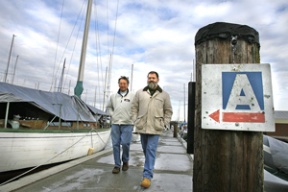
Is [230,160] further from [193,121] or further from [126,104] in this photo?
[126,104]

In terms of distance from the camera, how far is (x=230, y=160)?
125 cm

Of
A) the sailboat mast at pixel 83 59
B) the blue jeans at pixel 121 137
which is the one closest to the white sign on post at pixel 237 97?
the blue jeans at pixel 121 137

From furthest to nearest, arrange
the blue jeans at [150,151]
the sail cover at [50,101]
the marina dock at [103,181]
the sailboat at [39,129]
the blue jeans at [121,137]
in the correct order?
the sail cover at [50,101], the sailboat at [39,129], the blue jeans at [121,137], the blue jeans at [150,151], the marina dock at [103,181]

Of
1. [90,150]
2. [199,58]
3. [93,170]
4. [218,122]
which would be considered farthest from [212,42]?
[90,150]

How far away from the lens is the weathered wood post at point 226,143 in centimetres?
123

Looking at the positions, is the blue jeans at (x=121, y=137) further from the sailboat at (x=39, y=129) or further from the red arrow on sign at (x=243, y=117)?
the red arrow on sign at (x=243, y=117)

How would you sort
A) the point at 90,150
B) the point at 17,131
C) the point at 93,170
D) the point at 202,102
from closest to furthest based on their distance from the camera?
1. the point at 202,102
2. the point at 93,170
3. the point at 17,131
4. the point at 90,150

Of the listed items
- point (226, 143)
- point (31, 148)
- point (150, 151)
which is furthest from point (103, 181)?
point (31, 148)

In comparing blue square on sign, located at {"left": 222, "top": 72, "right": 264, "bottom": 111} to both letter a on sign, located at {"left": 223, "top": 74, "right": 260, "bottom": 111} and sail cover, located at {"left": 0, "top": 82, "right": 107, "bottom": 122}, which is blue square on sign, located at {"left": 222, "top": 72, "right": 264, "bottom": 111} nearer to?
letter a on sign, located at {"left": 223, "top": 74, "right": 260, "bottom": 111}

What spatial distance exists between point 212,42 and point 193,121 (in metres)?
0.57

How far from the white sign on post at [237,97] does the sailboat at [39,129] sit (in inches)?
177

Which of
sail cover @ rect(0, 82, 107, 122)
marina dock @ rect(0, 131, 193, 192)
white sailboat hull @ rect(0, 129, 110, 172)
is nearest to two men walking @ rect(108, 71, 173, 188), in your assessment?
marina dock @ rect(0, 131, 193, 192)

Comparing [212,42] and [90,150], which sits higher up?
[212,42]

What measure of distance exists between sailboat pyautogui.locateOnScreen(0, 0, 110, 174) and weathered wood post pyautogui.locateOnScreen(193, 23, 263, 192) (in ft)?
14.4
